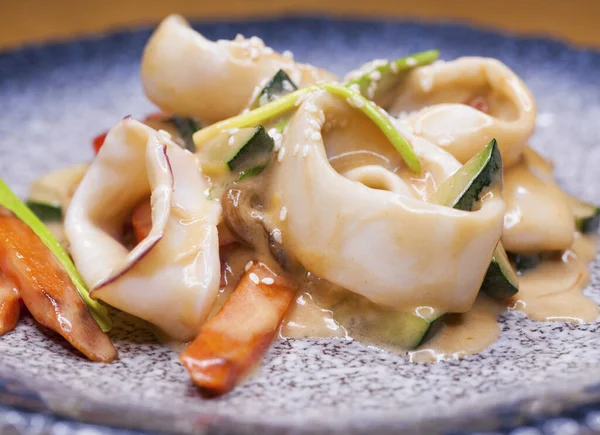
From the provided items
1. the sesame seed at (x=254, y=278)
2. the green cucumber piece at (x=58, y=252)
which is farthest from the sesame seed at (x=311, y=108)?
the green cucumber piece at (x=58, y=252)

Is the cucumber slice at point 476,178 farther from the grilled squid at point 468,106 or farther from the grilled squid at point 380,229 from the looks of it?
the grilled squid at point 468,106

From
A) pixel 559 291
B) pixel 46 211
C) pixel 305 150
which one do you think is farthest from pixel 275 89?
pixel 559 291

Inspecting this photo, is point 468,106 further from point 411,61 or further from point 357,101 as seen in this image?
point 357,101

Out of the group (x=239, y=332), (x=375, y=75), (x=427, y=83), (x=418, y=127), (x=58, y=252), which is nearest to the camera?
(x=239, y=332)

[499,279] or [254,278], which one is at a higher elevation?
[499,279]

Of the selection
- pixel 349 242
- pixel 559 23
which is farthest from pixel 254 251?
pixel 559 23

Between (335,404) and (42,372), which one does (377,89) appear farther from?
(42,372)

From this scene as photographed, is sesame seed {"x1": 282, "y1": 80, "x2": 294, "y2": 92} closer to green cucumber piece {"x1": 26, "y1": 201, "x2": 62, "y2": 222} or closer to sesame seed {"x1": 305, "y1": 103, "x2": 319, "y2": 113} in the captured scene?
sesame seed {"x1": 305, "y1": 103, "x2": 319, "y2": 113}
